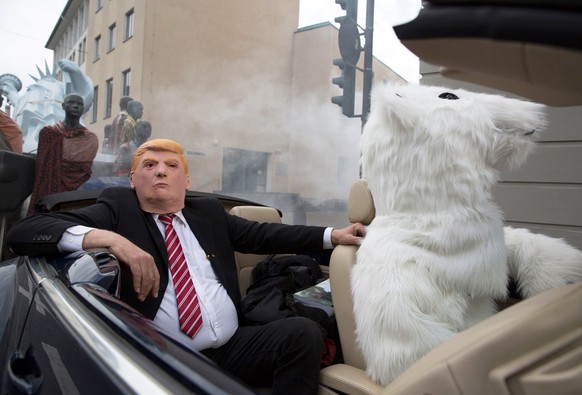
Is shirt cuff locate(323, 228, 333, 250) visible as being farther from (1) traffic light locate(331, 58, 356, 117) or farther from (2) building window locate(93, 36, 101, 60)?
(2) building window locate(93, 36, 101, 60)

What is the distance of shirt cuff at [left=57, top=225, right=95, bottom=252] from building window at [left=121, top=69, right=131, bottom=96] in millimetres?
13352

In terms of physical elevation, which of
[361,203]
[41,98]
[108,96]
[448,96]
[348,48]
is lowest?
[361,203]

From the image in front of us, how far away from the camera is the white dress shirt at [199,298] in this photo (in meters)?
1.56

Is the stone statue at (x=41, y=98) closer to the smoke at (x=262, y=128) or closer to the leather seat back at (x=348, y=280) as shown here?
the smoke at (x=262, y=128)

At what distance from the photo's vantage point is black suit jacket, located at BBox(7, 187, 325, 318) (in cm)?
157

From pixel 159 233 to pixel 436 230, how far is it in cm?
109

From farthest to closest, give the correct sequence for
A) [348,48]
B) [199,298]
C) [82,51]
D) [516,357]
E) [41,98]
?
[82,51] < [41,98] < [348,48] < [199,298] < [516,357]

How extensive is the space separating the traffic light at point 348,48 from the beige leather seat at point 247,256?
3350mm

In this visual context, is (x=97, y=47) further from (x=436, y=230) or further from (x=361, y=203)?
(x=436, y=230)

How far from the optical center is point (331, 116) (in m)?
18.1

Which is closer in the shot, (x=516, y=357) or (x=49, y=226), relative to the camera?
(x=516, y=357)

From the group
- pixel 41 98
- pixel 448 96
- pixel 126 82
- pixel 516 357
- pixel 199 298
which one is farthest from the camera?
pixel 126 82

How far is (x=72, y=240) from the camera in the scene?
5.02 feet

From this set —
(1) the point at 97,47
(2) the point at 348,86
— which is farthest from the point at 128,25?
(2) the point at 348,86
